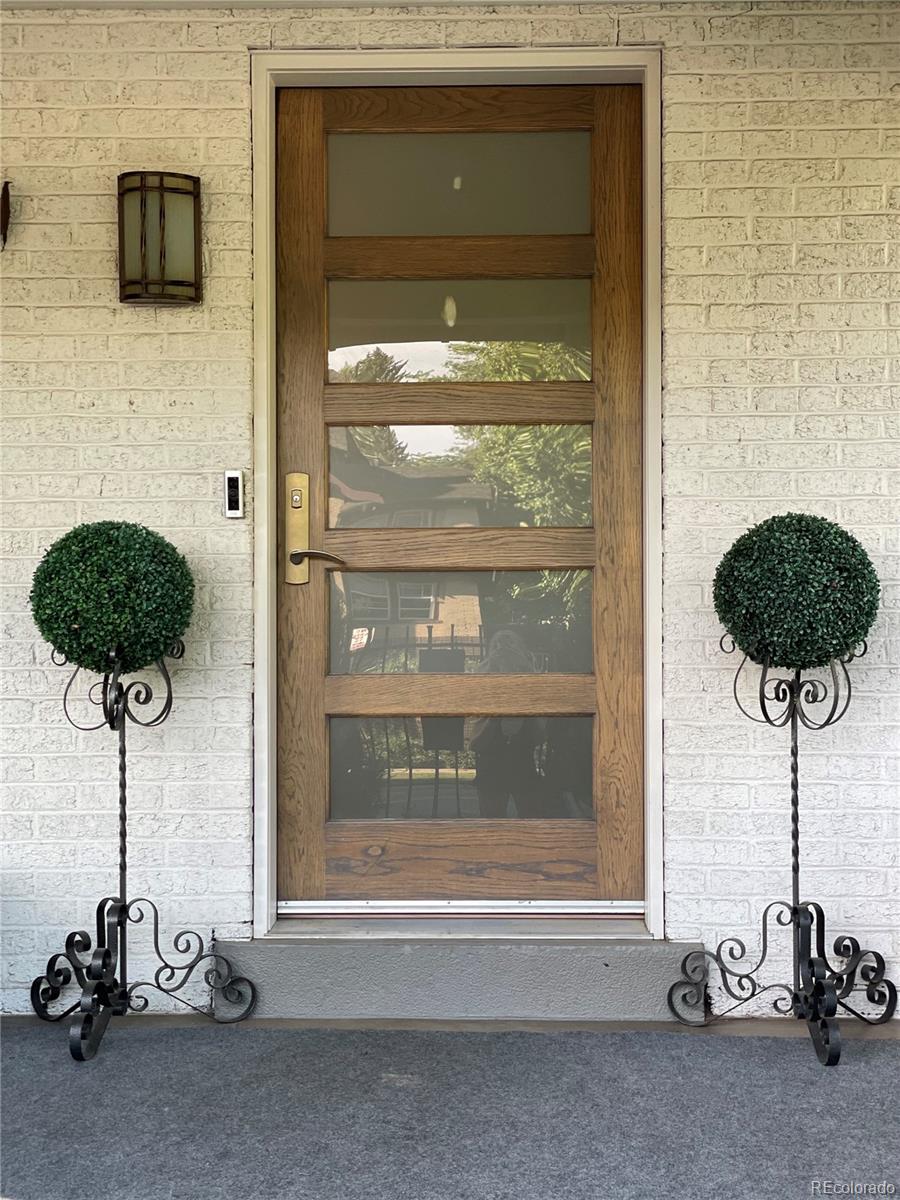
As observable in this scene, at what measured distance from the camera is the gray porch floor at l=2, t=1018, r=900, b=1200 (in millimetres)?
1784

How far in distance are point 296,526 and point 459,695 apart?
2.08ft

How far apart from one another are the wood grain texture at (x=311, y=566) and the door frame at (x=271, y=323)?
0.07 m

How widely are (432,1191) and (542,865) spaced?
99 cm

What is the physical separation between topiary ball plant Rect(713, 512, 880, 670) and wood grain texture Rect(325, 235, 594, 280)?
3.03 ft

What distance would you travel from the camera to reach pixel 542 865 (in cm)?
263

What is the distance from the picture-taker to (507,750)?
2.63 metres

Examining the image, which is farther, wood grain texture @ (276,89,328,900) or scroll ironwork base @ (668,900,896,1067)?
wood grain texture @ (276,89,328,900)

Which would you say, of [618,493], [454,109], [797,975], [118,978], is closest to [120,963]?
[118,978]

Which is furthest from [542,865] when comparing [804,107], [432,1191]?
[804,107]

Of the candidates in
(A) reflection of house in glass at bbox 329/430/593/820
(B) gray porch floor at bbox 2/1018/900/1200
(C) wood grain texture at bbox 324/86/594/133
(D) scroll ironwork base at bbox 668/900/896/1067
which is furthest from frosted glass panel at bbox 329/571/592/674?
(C) wood grain texture at bbox 324/86/594/133

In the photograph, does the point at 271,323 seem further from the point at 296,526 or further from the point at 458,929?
the point at 458,929

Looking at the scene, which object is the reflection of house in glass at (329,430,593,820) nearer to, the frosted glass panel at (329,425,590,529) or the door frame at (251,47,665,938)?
the frosted glass panel at (329,425,590,529)

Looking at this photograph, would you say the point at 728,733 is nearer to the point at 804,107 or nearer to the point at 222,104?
the point at 804,107

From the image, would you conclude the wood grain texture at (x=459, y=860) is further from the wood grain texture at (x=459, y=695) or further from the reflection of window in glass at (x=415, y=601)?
the reflection of window in glass at (x=415, y=601)
